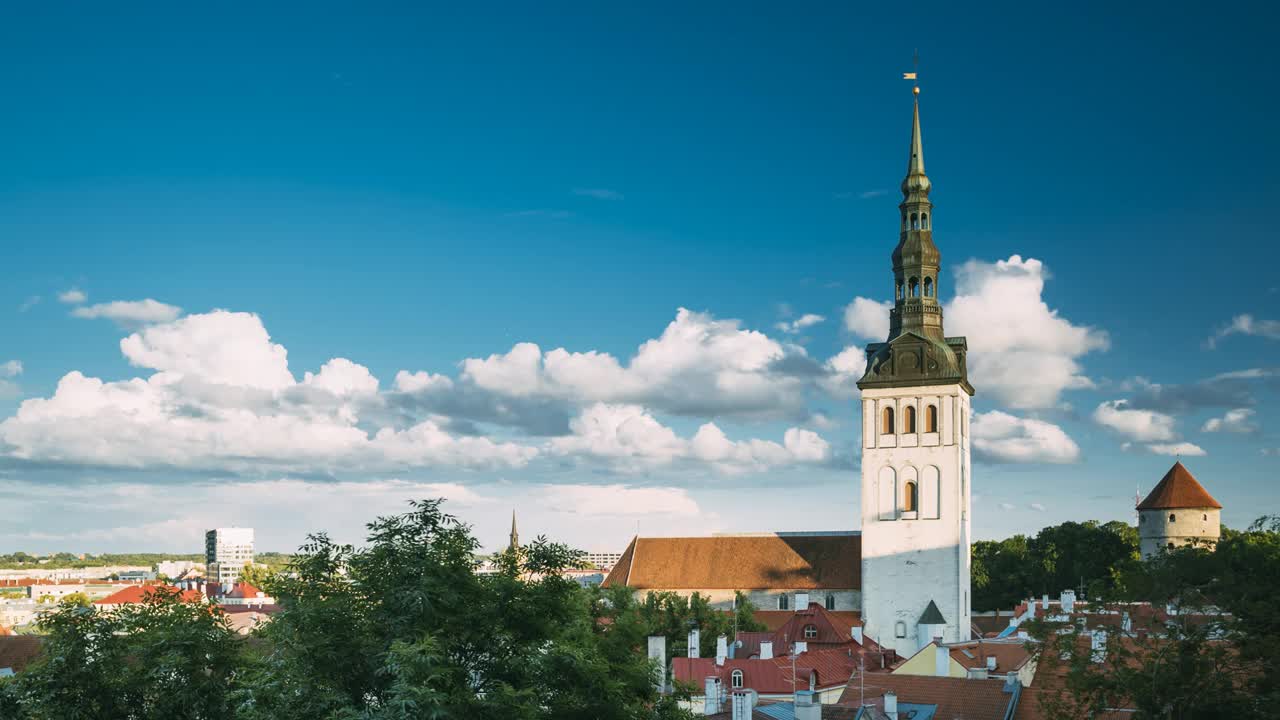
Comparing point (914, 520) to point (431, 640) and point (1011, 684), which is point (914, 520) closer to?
point (1011, 684)

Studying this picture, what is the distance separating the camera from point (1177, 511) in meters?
104

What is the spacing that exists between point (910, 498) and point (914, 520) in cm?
143

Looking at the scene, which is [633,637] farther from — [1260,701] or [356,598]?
[1260,701]

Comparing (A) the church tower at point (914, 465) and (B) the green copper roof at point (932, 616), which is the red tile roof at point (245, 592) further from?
(B) the green copper roof at point (932, 616)

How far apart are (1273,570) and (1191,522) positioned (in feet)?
260

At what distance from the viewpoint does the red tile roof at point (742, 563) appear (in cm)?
8844

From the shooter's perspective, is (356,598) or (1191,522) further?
(1191,522)

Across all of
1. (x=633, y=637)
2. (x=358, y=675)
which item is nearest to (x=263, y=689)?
(x=358, y=675)

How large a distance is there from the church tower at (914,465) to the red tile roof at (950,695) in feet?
122

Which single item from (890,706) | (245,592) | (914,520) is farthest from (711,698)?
(245,592)

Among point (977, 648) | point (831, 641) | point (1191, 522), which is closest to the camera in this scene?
point (977, 648)

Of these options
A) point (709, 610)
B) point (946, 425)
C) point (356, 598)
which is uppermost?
point (946, 425)

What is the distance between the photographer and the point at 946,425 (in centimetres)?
8262

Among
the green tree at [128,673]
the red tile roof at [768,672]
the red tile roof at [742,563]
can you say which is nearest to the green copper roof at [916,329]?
the red tile roof at [742,563]
